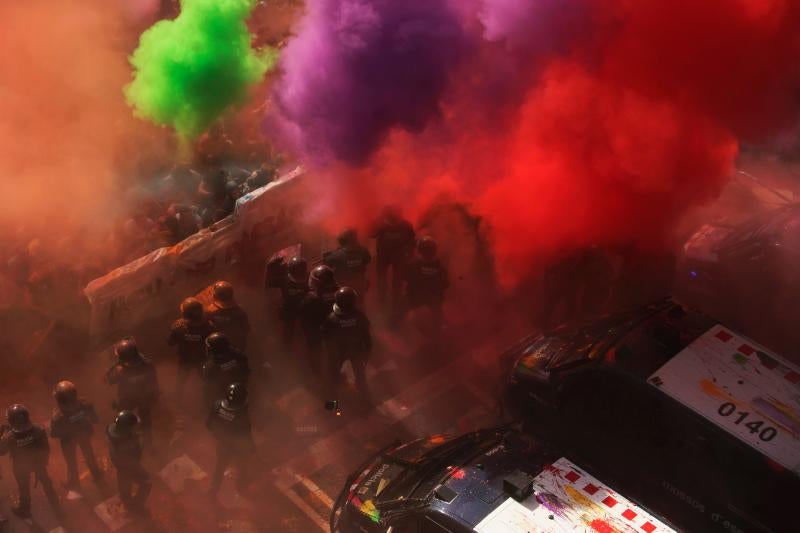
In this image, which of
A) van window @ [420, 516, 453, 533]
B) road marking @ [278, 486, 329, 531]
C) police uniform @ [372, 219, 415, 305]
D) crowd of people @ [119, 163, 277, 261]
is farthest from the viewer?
crowd of people @ [119, 163, 277, 261]

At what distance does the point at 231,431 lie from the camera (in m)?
9.80

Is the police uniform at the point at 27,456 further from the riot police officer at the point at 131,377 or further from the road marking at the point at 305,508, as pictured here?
the road marking at the point at 305,508

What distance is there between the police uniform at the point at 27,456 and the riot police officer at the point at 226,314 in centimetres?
217

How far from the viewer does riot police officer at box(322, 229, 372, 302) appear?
1180cm

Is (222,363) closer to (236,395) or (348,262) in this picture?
(236,395)

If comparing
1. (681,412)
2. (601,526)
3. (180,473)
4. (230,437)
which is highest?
(230,437)

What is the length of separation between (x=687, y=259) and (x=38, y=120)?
9.57 meters

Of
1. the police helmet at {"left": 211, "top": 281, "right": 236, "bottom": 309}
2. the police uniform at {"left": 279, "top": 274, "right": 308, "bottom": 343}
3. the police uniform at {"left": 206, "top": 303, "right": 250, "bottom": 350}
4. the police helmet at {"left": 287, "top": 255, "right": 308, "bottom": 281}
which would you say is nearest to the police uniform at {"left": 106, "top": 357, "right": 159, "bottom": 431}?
the police uniform at {"left": 206, "top": 303, "right": 250, "bottom": 350}

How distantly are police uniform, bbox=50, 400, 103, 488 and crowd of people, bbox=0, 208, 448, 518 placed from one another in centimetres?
1

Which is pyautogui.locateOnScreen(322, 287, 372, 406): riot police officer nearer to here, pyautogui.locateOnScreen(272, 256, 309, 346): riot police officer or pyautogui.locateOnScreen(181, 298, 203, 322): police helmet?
pyautogui.locateOnScreen(272, 256, 309, 346): riot police officer

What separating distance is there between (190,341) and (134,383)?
831mm

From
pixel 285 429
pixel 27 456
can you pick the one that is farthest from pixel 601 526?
pixel 27 456

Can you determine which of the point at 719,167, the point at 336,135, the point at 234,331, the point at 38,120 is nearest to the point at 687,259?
the point at 719,167

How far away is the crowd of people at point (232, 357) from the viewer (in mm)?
9672
